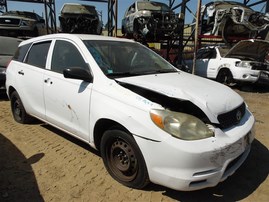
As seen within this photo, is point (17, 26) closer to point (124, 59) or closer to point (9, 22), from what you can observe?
point (9, 22)

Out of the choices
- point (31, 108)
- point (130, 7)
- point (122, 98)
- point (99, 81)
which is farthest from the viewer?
point (130, 7)

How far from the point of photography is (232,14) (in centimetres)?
1132

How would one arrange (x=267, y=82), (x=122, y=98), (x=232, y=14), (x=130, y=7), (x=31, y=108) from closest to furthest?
(x=122, y=98) < (x=31, y=108) < (x=267, y=82) < (x=232, y=14) < (x=130, y=7)

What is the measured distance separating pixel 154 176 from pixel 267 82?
755 centimetres

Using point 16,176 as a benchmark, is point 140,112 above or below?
above

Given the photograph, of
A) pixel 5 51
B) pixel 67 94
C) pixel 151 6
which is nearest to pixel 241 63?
pixel 151 6

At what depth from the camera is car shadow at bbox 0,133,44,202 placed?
3.07 m

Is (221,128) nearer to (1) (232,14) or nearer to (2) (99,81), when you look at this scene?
(2) (99,81)

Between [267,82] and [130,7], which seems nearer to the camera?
[267,82]

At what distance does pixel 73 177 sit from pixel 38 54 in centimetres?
220

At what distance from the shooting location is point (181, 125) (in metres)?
2.76

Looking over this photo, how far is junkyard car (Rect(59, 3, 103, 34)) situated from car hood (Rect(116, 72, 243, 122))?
38.3ft

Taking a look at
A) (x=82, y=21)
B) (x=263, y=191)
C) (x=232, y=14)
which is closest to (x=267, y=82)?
(x=232, y=14)

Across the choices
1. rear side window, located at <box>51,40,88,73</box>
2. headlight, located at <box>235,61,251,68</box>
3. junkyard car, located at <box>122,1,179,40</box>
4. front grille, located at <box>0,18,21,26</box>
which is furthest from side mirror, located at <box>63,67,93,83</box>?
front grille, located at <box>0,18,21,26</box>
